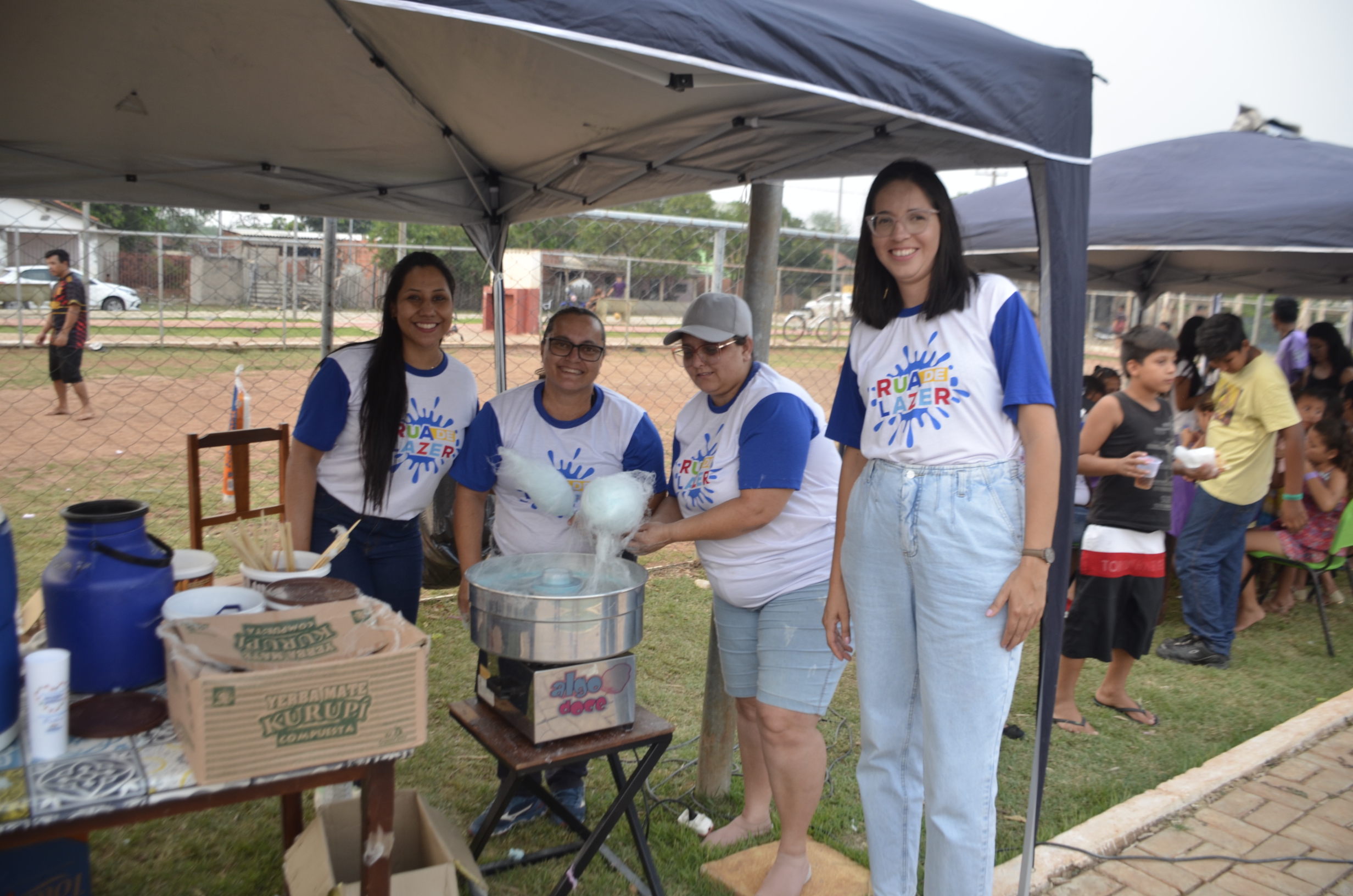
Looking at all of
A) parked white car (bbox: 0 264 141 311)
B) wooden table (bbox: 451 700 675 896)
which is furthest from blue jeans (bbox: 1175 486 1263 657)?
parked white car (bbox: 0 264 141 311)

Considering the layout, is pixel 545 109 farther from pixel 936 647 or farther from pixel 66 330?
pixel 66 330

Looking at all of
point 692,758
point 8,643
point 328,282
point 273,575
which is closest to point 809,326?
point 328,282

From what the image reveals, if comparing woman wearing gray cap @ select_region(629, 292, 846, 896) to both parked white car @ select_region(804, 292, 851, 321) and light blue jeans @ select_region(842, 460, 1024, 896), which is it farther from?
parked white car @ select_region(804, 292, 851, 321)

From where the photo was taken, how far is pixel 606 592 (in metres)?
2.05

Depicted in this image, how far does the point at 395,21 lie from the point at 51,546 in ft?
15.0

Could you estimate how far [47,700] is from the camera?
4.63 ft

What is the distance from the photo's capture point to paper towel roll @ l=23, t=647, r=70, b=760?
4.58 ft

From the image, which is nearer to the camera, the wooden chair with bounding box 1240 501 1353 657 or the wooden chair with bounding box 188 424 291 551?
the wooden chair with bounding box 188 424 291 551

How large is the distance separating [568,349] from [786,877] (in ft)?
5.57

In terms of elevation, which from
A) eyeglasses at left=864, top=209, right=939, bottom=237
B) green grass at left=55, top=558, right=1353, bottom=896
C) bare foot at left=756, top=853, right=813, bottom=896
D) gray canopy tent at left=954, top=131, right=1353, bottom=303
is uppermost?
gray canopy tent at left=954, top=131, right=1353, bottom=303

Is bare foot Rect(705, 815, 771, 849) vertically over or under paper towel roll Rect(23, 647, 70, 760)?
under

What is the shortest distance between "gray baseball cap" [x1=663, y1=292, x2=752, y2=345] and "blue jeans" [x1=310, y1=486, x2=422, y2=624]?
1219 millimetres

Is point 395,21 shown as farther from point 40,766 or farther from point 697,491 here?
point 40,766

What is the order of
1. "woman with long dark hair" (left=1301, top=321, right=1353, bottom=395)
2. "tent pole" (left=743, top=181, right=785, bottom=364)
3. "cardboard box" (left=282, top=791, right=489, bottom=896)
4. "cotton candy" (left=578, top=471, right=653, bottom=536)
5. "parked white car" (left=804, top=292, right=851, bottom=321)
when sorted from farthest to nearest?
"parked white car" (left=804, top=292, right=851, bottom=321) → "woman with long dark hair" (left=1301, top=321, right=1353, bottom=395) → "tent pole" (left=743, top=181, right=785, bottom=364) → "cotton candy" (left=578, top=471, right=653, bottom=536) → "cardboard box" (left=282, top=791, right=489, bottom=896)
